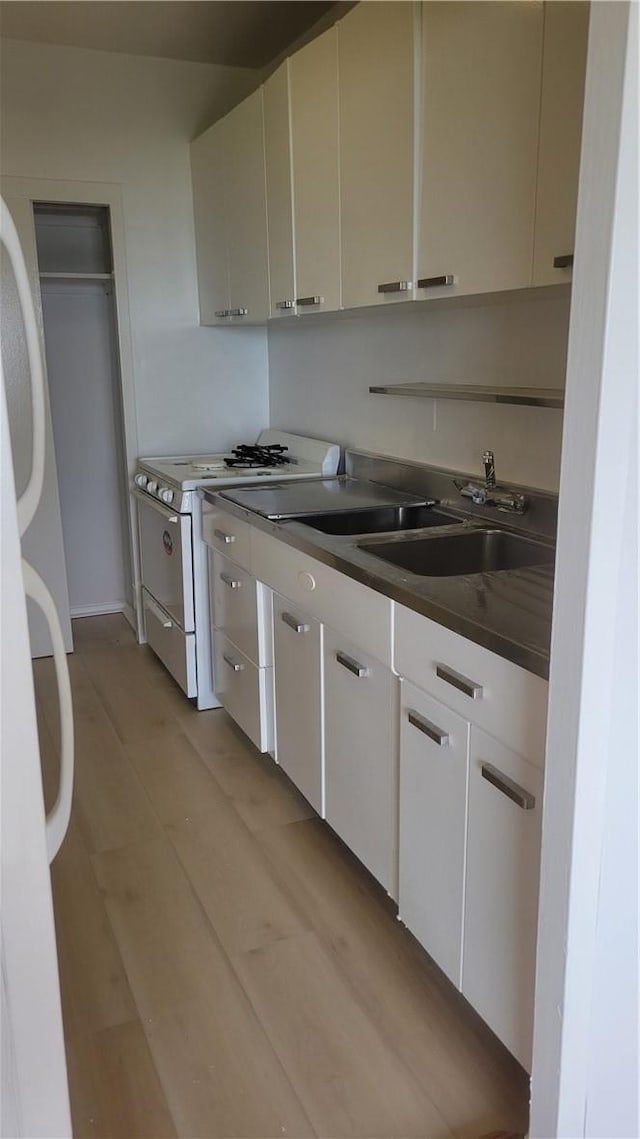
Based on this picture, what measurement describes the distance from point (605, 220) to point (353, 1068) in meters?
1.52

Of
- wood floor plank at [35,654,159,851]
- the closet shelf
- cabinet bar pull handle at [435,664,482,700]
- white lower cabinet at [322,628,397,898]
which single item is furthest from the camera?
the closet shelf

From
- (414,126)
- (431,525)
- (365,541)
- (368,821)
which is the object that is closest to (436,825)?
(368,821)

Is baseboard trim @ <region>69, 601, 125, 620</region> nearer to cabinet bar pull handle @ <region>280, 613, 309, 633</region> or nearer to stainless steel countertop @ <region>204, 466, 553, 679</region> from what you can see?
cabinet bar pull handle @ <region>280, 613, 309, 633</region>

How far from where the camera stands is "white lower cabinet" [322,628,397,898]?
191cm

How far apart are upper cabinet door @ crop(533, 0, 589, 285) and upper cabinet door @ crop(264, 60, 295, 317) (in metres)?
1.35

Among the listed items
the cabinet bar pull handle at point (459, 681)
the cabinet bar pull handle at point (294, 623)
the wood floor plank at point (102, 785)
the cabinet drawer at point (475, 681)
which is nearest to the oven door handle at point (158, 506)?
the wood floor plank at point (102, 785)

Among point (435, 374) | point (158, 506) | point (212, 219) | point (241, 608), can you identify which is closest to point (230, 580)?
point (241, 608)

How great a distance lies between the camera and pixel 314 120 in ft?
8.59

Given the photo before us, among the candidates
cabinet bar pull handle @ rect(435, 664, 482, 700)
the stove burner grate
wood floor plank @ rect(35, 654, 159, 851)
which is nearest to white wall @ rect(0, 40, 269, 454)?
the stove burner grate

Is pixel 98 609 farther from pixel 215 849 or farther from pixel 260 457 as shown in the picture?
pixel 215 849

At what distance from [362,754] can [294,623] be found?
→ 451 mm

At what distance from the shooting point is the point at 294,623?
7.68ft

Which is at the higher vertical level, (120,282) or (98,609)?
(120,282)

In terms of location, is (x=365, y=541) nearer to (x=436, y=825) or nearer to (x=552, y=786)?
(x=436, y=825)
